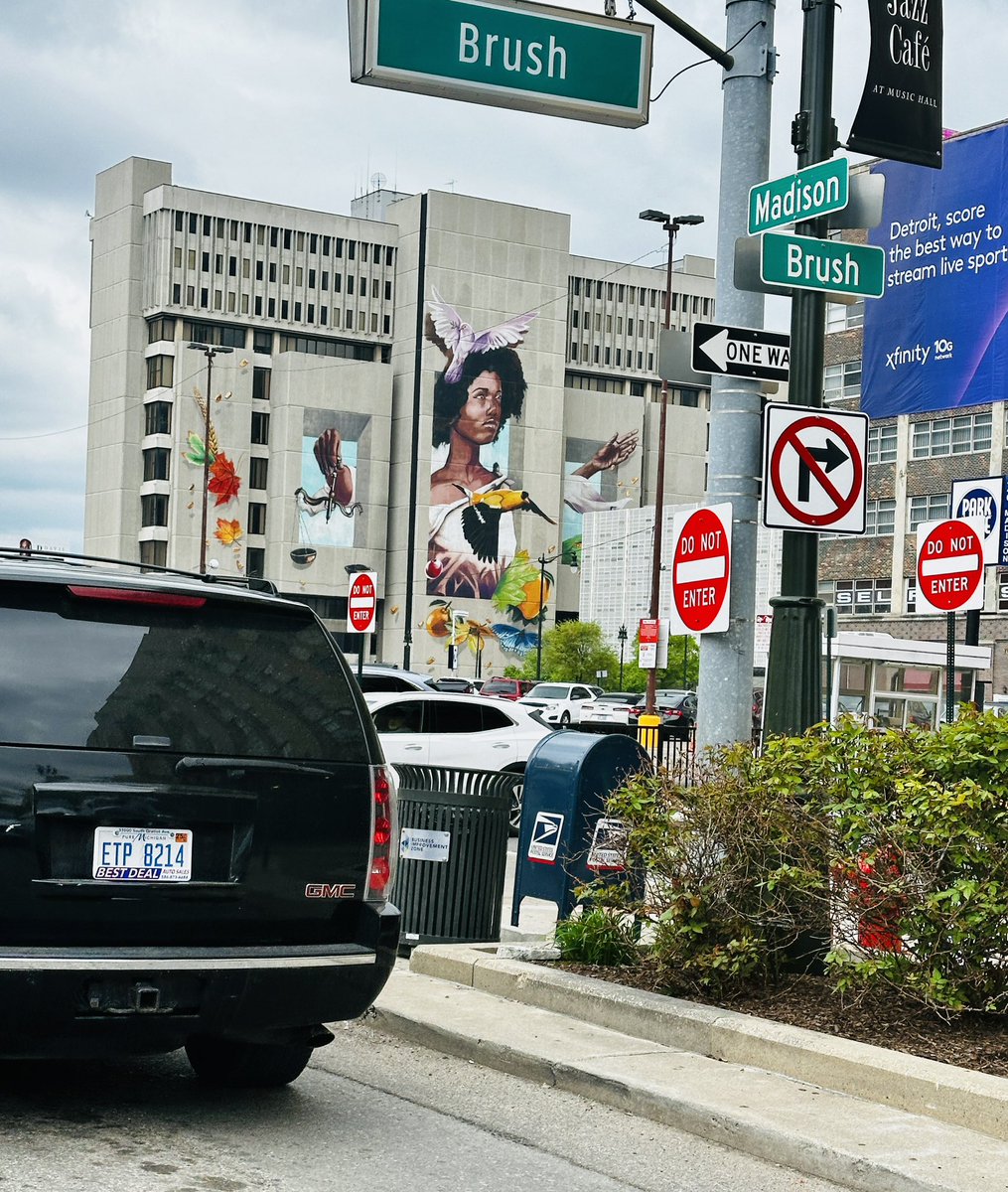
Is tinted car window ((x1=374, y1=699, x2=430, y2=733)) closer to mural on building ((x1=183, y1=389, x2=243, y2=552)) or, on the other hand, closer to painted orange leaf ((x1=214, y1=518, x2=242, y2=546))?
mural on building ((x1=183, y1=389, x2=243, y2=552))

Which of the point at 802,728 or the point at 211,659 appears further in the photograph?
the point at 802,728

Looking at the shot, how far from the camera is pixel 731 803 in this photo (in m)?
7.82

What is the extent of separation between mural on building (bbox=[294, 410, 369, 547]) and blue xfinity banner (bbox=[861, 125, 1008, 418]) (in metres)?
100

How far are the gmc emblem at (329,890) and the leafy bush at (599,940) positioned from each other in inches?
121

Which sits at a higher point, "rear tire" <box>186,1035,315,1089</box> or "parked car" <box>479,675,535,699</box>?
"rear tire" <box>186,1035,315,1089</box>

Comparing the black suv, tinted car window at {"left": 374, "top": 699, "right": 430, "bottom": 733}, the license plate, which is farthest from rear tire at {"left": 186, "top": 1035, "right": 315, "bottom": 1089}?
tinted car window at {"left": 374, "top": 699, "right": 430, "bottom": 733}

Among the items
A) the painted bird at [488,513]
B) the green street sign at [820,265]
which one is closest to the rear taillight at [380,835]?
the green street sign at [820,265]

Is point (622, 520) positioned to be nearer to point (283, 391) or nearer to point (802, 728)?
point (283, 391)

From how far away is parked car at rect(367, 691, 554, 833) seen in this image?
→ 19594mm

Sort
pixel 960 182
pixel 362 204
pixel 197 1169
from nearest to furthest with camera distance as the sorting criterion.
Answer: pixel 197 1169
pixel 960 182
pixel 362 204

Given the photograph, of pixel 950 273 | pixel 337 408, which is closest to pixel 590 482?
pixel 337 408

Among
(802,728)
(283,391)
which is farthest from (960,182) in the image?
(283,391)

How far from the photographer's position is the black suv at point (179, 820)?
547 cm

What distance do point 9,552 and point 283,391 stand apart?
106141 millimetres
